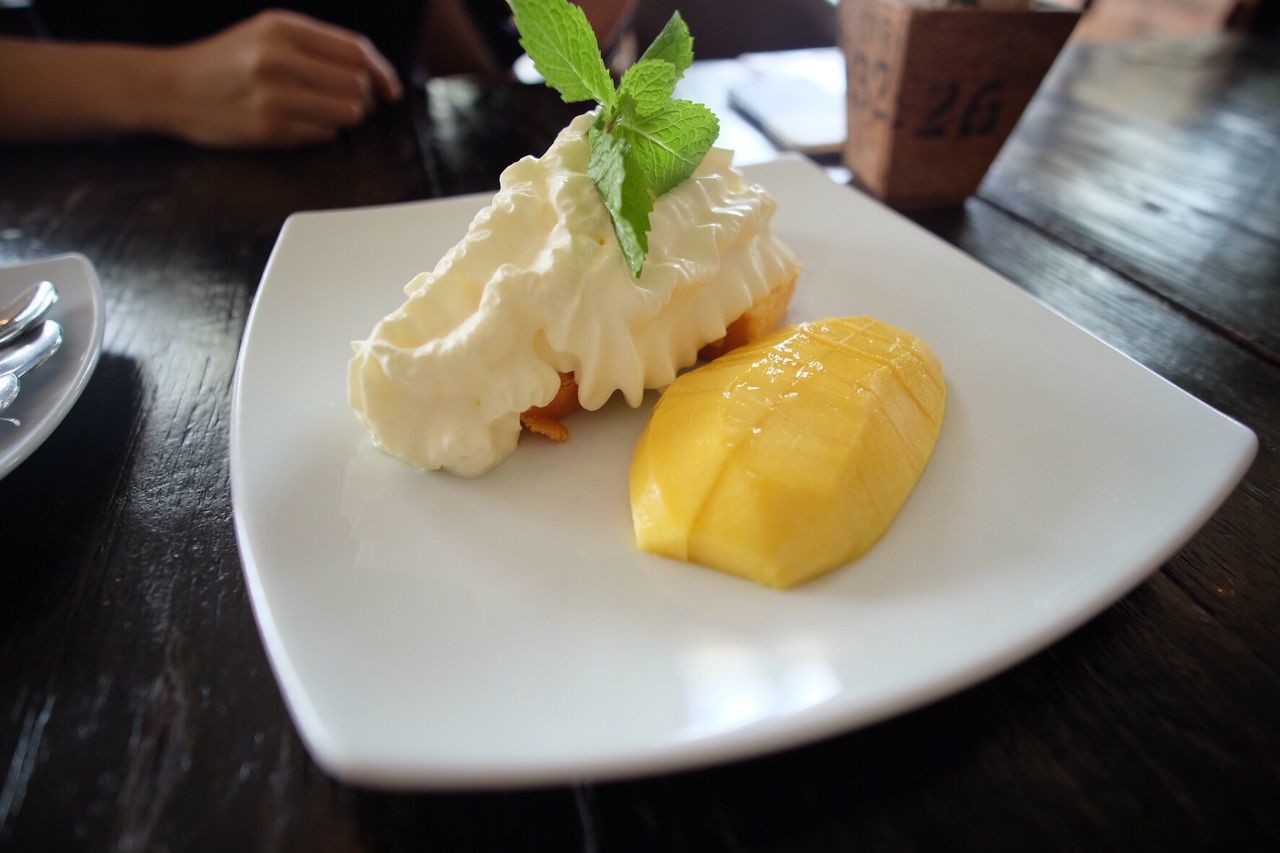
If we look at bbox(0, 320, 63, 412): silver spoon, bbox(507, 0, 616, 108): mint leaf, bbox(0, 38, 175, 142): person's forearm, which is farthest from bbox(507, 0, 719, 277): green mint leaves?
bbox(0, 38, 175, 142): person's forearm

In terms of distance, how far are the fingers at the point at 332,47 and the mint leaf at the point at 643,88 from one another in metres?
1.58

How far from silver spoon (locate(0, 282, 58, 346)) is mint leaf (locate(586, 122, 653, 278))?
925 millimetres

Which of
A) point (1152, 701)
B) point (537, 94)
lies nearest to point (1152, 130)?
point (537, 94)

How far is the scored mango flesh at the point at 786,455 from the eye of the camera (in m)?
0.80

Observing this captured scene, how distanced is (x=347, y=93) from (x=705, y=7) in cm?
175

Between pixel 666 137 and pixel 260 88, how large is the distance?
1.60 meters

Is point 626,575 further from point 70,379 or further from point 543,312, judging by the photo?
point 70,379

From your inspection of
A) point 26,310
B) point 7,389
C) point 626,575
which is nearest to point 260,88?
point 26,310

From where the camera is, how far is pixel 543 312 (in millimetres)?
943

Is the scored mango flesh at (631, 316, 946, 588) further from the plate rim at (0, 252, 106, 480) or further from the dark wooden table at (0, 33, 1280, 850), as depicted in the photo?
the plate rim at (0, 252, 106, 480)

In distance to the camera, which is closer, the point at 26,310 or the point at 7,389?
the point at 7,389

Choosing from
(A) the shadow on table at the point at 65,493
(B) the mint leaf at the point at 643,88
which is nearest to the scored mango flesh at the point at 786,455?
(B) the mint leaf at the point at 643,88

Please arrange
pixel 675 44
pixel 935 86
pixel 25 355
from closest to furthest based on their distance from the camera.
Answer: pixel 25 355, pixel 675 44, pixel 935 86

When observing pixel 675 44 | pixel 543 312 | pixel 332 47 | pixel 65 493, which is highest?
pixel 675 44
